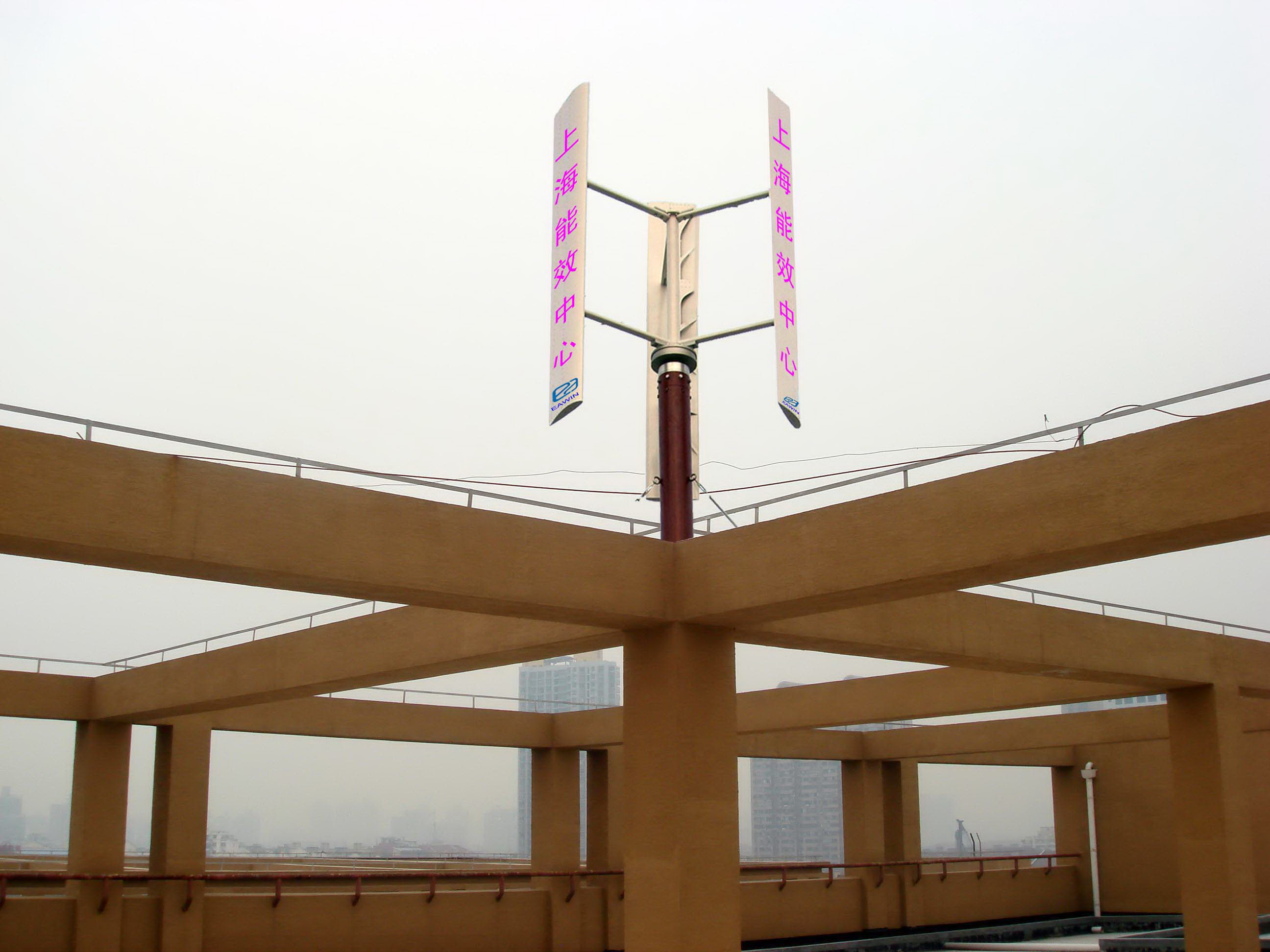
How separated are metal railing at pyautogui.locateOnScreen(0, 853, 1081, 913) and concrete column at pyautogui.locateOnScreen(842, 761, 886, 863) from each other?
0.60m

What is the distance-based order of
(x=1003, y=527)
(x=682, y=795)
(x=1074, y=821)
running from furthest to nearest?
(x=1074, y=821) < (x=682, y=795) < (x=1003, y=527)

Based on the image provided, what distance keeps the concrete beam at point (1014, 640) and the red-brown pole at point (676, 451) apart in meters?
2.28

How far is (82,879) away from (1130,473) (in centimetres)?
1590

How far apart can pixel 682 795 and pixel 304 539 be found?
166 inches

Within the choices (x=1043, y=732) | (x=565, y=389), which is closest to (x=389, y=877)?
(x=1043, y=732)

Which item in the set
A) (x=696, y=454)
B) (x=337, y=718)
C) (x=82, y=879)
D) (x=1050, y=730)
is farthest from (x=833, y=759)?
(x=82, y=879)

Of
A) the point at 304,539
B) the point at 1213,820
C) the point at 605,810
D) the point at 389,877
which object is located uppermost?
the point at 304,539

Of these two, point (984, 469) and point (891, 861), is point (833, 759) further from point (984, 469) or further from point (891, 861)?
point (984, 469)

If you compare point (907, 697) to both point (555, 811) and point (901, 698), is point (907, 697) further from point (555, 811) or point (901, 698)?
point (555, 811)

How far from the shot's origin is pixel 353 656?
47.6ft

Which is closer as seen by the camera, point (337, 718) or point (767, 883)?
point (337, 718)

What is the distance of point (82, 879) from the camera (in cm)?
1833

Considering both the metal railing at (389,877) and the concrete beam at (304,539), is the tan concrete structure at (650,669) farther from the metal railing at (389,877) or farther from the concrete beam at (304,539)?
the metal railing at (389,877)

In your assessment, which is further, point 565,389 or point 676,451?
point 676,451
